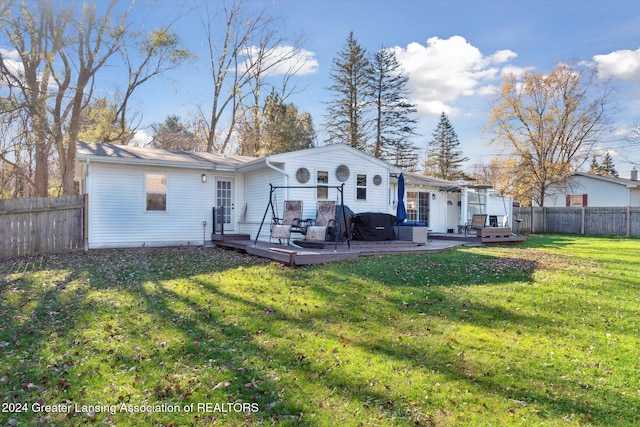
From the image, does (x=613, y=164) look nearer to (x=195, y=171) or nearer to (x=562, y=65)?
(x=562, y=65)

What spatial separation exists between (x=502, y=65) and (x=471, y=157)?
14992mm

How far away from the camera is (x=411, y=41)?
25266mm

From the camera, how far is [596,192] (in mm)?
24000

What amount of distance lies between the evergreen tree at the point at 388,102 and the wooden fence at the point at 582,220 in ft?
34.3

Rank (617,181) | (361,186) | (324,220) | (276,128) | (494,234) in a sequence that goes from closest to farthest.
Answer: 1. (324,220)
2. (361,186)
3. (494,234)
4. (617,181)
5. (276,128)

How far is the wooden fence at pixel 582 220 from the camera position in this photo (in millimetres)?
18547

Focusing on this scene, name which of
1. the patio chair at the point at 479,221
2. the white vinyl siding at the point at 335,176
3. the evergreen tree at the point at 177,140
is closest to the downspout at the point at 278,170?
the white vinyl siding at the point at 335,176

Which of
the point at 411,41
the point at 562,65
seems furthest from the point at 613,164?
the point at 411,41

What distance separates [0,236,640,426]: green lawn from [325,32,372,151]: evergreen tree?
2158 centimetres

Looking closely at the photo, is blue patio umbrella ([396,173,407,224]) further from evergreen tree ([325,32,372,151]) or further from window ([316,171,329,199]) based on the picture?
evergreen tree ([325,32,372,151])

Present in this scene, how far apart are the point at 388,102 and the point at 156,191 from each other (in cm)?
2055

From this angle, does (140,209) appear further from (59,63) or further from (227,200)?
(59,63)

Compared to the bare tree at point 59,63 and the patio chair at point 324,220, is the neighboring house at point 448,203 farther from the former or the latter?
the bare tree at point 59,63

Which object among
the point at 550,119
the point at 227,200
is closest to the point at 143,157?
the point at 227,200
